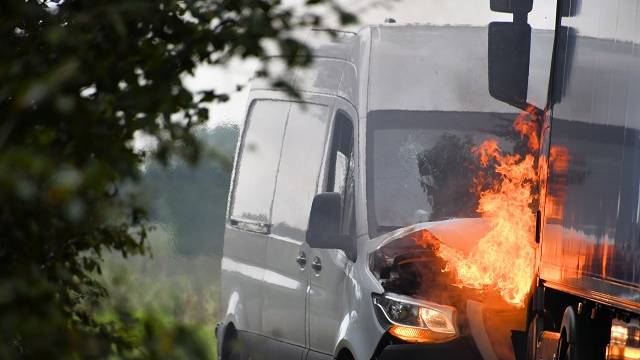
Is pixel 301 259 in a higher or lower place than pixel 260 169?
lower

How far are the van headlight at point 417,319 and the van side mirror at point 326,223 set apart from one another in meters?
0.68

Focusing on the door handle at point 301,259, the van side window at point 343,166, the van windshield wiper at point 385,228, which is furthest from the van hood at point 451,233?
the door handle at point 301,259

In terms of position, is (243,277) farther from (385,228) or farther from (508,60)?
(508,60)

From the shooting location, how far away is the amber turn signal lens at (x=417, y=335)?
9617mm

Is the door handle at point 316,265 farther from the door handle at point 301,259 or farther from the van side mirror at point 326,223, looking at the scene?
the van side mirror at point 326,223

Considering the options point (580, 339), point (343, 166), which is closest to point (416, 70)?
point (343, 166)

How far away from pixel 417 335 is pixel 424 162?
5.36 feet

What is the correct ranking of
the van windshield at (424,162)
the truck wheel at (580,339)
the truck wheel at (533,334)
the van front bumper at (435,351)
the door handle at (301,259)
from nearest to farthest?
the truck wheel at (580,339), the truck wheel at (533,334), the van front bumper at (435,351), the van windshield at (424,162), the door handle at (301,259)

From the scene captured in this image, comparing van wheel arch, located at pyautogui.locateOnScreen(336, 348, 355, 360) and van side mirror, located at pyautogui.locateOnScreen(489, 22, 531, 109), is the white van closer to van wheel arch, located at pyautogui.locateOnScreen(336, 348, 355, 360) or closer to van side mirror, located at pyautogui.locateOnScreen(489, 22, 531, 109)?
van wheel arch, located at pyautogui.locateOnScreen(336, 348, 355, 360)

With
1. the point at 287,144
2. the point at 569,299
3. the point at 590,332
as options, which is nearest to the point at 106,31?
the point at 590,332

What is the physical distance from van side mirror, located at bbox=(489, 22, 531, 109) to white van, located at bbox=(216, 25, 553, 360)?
1.01 m

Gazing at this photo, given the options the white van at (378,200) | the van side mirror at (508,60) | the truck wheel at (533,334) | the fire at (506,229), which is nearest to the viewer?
the truck wheel at (533,334)

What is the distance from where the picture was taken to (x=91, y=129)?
2.87 metres

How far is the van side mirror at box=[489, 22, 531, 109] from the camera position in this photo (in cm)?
923
